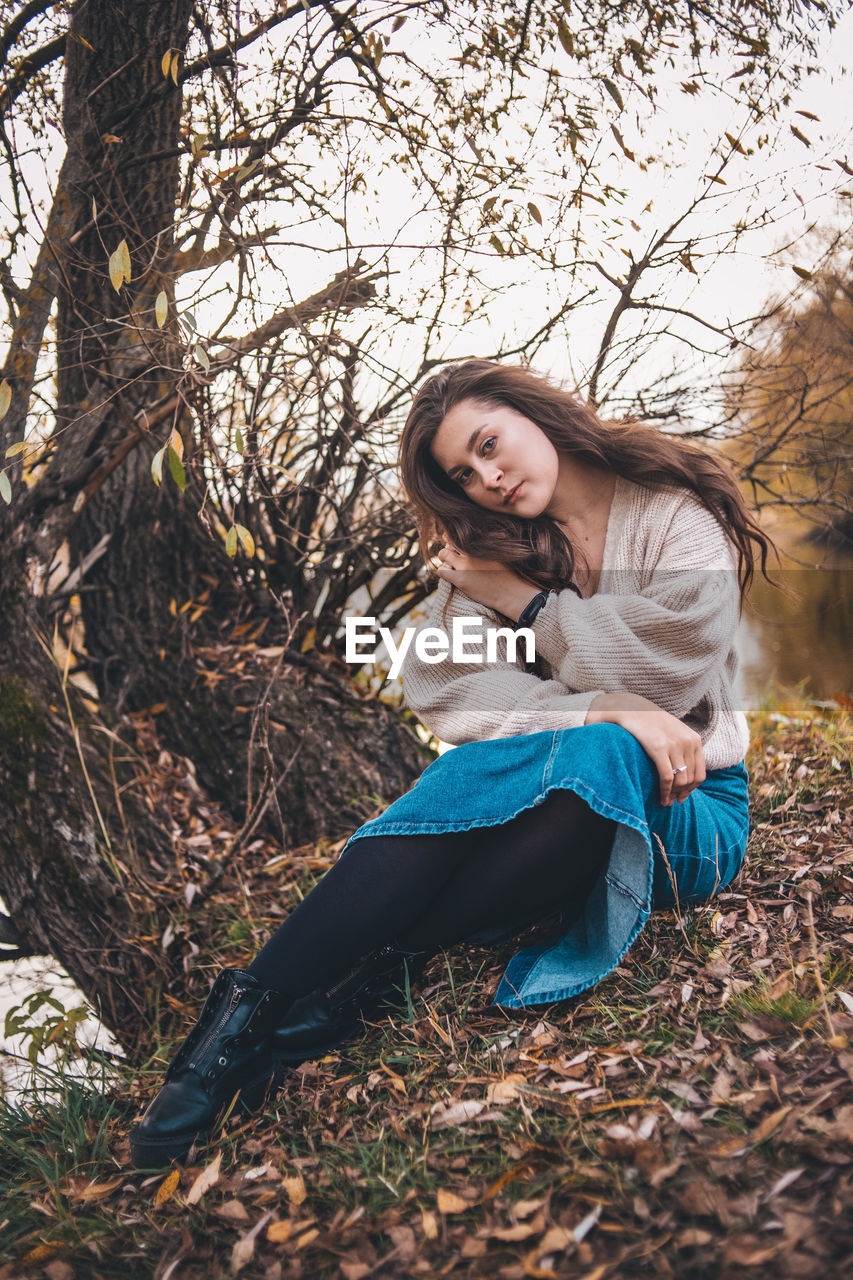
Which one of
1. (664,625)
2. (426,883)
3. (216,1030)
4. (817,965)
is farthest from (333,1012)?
(664,625)

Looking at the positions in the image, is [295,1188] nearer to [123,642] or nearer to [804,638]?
[123,642]

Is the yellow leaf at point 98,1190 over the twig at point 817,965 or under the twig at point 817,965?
under

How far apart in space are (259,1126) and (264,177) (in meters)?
2.71

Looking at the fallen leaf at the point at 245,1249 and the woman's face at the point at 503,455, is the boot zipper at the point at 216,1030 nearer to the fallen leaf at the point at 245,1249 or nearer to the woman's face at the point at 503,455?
the fallen leaf at the point at 245,1249

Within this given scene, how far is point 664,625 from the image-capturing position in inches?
80.9

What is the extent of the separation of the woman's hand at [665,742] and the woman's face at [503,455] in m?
0.71

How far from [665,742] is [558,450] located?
1021 millimetres

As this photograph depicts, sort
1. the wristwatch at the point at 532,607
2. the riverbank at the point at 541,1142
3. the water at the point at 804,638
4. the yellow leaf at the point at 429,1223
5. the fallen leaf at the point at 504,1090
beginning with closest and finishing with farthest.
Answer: the riverbank at the point at 541,1142 → the yellow leaf at the point at 429,1223 → the fallen leaf at the point at 504,1090 → the wristwatch at the point at 532,607 → the water at the point at 804,638

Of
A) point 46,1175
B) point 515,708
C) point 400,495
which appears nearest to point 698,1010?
point 515,708

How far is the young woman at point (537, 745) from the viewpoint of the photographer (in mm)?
1892

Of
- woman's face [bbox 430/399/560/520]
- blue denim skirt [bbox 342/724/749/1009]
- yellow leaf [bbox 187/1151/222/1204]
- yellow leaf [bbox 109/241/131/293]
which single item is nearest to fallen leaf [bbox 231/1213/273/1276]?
yellow leaf [bbox 187/1151/222/1204]

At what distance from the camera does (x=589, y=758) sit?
184cm

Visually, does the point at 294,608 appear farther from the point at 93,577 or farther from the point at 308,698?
the point at 93,577

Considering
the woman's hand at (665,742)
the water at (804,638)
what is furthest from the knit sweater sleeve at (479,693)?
the water at (804,638)
